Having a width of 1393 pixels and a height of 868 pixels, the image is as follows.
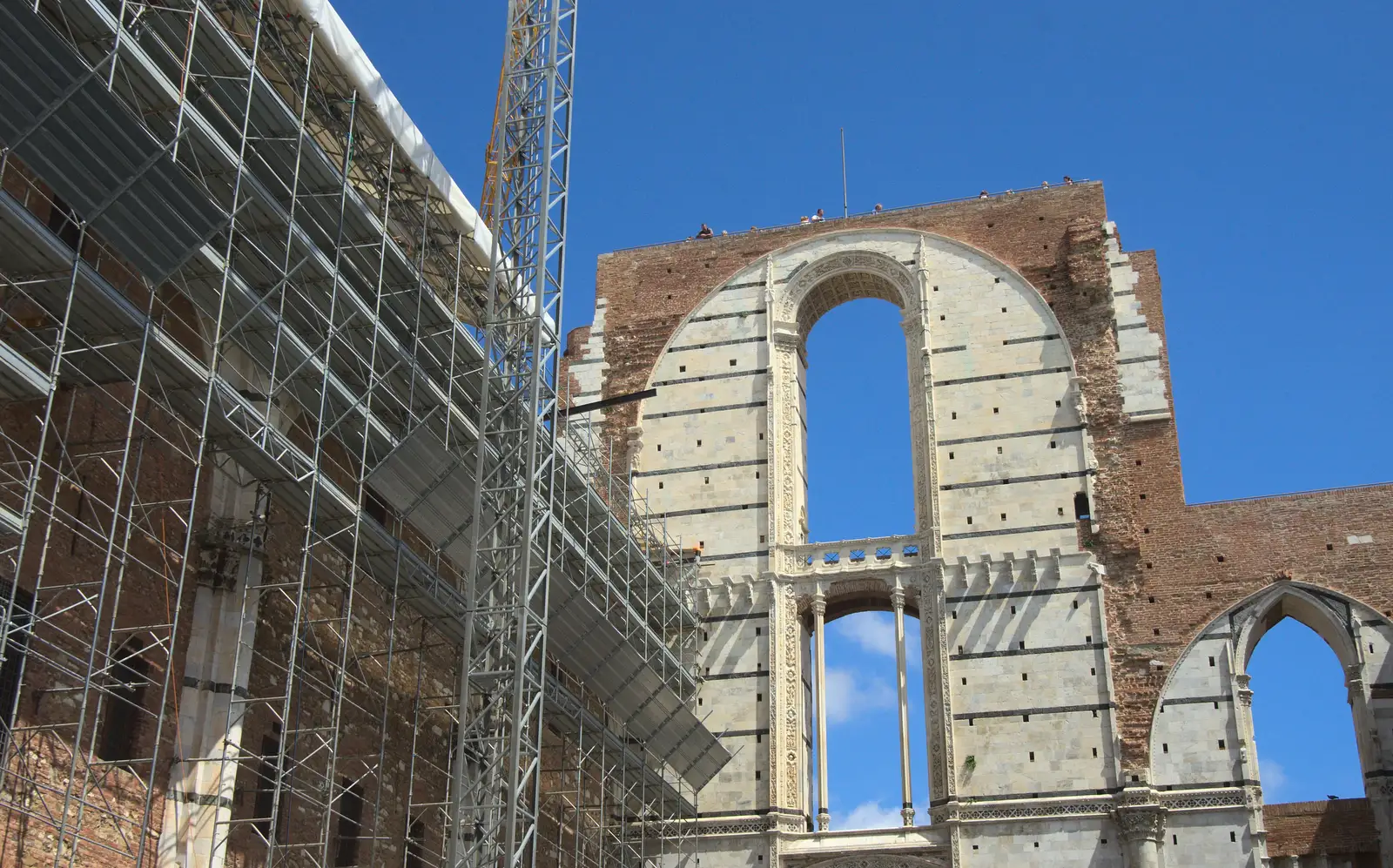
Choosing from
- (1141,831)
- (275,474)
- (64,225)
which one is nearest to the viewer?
(64,225)

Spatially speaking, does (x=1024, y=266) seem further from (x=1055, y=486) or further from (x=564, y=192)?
(x=564, y=192)

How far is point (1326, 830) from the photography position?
78.3 ft

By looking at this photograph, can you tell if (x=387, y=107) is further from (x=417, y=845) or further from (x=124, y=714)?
(x=417, y=845)

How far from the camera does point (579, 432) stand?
28969mm

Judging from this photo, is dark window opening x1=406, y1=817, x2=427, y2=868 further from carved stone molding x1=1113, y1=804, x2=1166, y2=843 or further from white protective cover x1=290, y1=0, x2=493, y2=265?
carved stone molding x1=1113, y1=804, x2=1166, y2=843

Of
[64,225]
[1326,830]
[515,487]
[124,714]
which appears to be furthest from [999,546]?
[64,225]

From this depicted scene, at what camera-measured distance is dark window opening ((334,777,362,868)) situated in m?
19.2

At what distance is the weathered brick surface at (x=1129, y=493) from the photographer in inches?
976

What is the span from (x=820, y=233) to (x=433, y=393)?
39.0ft

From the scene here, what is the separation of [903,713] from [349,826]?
31.0 feet

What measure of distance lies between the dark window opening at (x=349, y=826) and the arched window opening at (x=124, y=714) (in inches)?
153

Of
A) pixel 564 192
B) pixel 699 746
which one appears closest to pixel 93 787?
pixel 564 192

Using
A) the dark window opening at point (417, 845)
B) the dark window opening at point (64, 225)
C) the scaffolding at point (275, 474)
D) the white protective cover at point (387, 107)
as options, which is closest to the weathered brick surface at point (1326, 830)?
the scaffolding at point (275, 474)

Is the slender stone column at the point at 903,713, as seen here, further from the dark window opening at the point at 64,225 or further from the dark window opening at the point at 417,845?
the dark window opening at the point at 64,225
